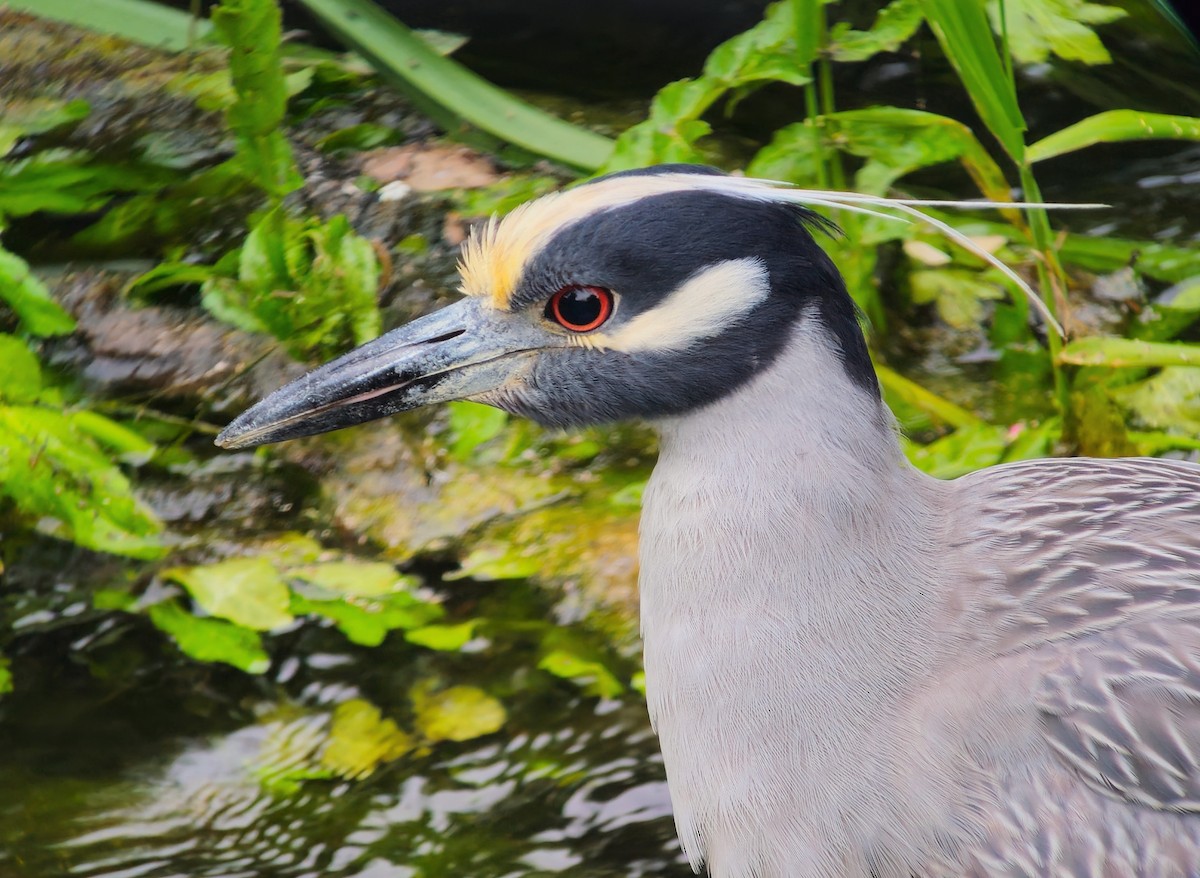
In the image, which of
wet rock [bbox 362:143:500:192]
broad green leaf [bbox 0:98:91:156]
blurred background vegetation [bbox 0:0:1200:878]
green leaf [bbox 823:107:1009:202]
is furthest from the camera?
wet rock [bbox 362:143:500:192]

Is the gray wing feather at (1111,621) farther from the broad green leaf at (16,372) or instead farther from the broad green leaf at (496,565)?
the broad green leaf at (16,372)

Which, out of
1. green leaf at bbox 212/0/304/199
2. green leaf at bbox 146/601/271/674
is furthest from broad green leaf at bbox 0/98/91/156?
green leaf at bbox 146/601/271/674

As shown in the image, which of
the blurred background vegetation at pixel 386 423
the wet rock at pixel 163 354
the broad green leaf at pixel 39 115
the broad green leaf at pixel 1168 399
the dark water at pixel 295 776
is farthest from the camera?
the broad green leaf at pixel 39 115

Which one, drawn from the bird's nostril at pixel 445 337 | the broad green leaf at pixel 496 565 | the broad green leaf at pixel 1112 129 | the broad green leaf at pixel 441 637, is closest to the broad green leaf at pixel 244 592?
the broad green leaf at pixel 441 637

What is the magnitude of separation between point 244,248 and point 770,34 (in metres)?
1.54

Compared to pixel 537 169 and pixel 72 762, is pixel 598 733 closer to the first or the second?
pixel 72 762

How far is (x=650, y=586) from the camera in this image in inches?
106

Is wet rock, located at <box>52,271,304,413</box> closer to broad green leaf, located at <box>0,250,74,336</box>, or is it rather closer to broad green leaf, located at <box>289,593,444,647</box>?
broad green leaf, located at <box>0,250,74,336</box>

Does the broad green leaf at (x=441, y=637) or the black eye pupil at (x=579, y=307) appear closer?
the black eye pupil at (x=579, y=307)

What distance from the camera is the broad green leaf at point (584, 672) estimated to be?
359cm

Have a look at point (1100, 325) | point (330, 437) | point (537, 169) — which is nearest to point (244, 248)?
point (330, 437)

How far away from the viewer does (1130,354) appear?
11.6 feet

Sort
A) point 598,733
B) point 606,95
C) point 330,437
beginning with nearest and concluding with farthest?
point 598,733 < point 330,437 < point 606,95

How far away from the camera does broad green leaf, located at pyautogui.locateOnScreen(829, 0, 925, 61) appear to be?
374 centimetres
